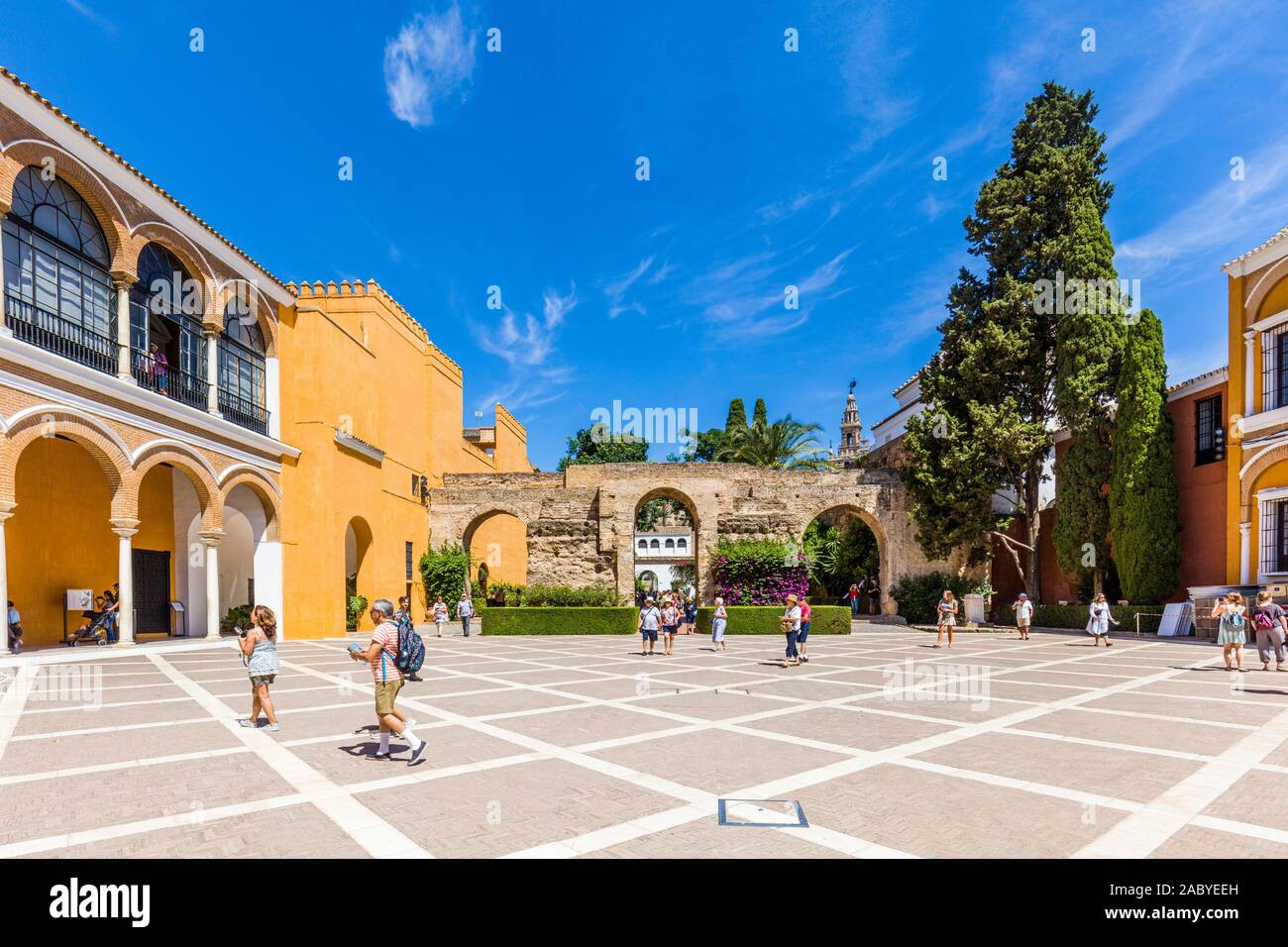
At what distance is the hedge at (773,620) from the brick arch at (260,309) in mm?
17203

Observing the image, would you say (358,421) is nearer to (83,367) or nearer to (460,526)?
(460,526)

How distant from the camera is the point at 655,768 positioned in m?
6.09

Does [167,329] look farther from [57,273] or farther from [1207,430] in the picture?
[1207,430]

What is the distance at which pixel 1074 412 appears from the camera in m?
24.0

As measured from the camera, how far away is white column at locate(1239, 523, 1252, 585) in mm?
19688

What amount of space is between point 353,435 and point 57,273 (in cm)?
977

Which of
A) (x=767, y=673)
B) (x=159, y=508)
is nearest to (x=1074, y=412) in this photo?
(x=767, y=673)

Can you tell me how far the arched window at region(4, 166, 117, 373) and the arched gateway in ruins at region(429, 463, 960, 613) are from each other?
16225 millimetres

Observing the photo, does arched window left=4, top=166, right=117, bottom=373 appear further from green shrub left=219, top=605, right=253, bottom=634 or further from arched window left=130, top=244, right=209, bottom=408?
green shrub left=219, top=605, right=253, bottom=634

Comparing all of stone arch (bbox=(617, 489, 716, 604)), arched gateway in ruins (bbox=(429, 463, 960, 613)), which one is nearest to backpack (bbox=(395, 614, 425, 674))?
stone arch (bbox=(617, 489, 716, 604))

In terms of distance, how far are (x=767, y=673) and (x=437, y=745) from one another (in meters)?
7.49

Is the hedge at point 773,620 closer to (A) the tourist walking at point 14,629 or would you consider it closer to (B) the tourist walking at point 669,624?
(B) the tourist walking at point 669,624
